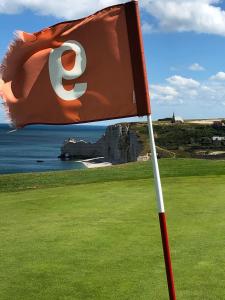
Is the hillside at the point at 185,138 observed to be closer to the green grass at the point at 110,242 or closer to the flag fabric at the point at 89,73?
the green grass at the point at 110,242

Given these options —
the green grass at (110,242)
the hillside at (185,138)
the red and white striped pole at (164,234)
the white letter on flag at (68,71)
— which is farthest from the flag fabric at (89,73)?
the hillside at (185,138)

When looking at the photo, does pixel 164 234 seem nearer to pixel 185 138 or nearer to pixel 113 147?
pixel 185 138

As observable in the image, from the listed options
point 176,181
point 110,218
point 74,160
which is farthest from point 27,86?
point 74,160

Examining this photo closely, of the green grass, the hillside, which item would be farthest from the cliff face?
the green grass

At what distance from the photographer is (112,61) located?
523cm

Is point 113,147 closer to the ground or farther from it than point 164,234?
closer to the ground

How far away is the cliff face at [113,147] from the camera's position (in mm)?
108312

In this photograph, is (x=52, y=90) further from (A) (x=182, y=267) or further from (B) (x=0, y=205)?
(B) (x=0, y=205)

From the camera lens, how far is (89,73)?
206 inches

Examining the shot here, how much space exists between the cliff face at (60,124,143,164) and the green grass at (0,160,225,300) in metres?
85.3

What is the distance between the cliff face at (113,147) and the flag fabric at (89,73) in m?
92.2

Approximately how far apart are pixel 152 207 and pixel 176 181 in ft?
12.5

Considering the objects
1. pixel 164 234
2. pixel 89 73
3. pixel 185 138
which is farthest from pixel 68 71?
pixel 185 138

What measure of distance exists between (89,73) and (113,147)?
11507 cm
